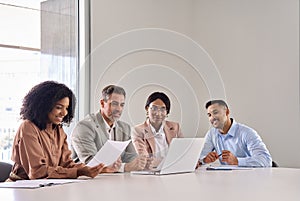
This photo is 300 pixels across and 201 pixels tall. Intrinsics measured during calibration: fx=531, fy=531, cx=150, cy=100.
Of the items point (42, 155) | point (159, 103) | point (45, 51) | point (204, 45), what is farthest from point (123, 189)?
point (204, 45)

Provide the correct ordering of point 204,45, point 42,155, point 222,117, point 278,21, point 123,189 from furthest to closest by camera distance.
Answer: point 204,45 → point 278,21 → point 222,117 → point 42,155 → point 123,189

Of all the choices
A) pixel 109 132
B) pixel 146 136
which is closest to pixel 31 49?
pixel 109 132

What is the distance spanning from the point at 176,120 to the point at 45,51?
214 centimetres

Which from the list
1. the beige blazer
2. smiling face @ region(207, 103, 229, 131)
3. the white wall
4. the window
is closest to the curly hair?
the beige blazer

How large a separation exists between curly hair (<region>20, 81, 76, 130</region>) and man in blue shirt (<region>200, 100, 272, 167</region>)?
1.06 metres

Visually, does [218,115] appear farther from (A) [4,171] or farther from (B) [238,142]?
(A) [4,171]

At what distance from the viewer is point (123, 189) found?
5.37ft

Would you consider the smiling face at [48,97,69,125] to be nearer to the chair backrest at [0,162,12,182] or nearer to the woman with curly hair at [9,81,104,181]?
the woman with curly hair at [9,81,104,181]

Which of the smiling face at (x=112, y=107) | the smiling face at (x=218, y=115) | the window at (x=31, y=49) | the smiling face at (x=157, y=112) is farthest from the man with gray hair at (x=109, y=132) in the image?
the window at (x=31, y=49)

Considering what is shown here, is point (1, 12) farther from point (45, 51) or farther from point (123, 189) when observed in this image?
point (123, 189)

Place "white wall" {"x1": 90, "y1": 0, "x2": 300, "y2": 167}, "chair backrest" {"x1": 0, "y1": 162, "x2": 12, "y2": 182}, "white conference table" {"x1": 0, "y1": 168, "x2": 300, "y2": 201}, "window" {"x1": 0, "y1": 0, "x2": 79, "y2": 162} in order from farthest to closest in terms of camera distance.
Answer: "white wall" {"x1": 90, "y1": 0, "x2": 300, "y2": 167}
"window" {"x1": 0, "y1": 0, "x2": 79, "y2": 162}
"chair backrest" {"x1": 0, "y1": 162, "x2": 12, "y2": 182}
"white conference table" {"x1": 0, "y1": 168, "x2": 300, "y2": 201}

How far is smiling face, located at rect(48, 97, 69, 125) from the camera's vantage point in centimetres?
224

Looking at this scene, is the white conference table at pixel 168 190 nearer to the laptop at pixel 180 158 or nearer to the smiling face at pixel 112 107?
the laptop at pixel 180 158

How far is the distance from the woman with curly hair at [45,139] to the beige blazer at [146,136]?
29 centimetres
